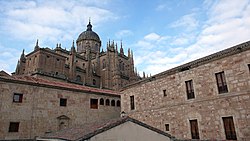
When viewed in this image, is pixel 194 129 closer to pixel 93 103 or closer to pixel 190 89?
pixel 190 89

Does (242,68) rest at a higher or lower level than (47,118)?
higher

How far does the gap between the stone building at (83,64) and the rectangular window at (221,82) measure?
2816 cm

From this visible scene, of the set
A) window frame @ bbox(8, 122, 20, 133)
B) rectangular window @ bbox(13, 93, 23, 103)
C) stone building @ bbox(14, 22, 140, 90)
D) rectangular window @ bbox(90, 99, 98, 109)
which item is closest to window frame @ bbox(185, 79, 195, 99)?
rectangular window @ bbox(90, 99, 98, 109)

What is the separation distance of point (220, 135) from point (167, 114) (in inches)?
173

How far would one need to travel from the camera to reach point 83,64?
47062mm

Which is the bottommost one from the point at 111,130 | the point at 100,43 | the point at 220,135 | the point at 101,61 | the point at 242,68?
the point at 220,135

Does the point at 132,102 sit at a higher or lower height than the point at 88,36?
lower

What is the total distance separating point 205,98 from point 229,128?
240 cm

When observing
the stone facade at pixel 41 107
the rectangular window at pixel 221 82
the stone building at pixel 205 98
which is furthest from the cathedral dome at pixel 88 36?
the rectangular window at pixel 221 82

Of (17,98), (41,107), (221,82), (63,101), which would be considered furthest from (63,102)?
(221,82)

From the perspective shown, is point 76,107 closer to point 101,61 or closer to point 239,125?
point 239,125

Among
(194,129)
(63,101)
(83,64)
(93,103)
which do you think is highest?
(83,64)

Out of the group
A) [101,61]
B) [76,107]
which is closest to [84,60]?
[101,61]

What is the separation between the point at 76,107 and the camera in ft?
67.2
